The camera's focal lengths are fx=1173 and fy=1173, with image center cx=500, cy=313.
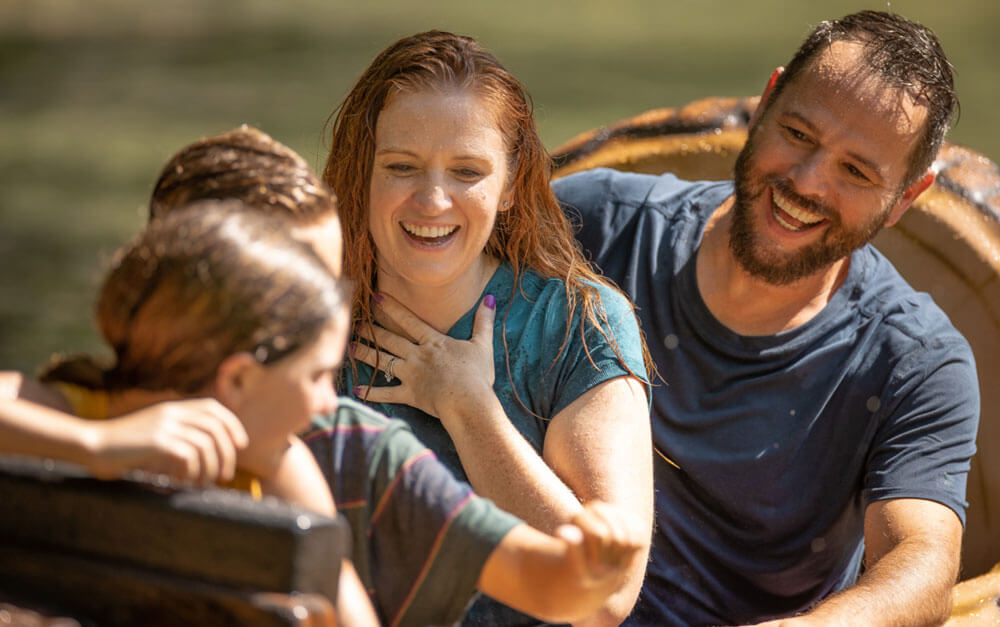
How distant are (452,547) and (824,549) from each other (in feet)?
4.03

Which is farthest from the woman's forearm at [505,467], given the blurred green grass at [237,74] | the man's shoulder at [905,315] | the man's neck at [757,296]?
the blurred green grass at [237,74]

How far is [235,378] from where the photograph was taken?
100 cm

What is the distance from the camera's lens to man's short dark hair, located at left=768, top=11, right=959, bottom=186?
2107 mm

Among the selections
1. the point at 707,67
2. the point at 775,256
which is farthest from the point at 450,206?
the point at 707,67

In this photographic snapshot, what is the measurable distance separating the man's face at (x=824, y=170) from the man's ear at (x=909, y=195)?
0.01 metres

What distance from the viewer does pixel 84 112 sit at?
8.95m

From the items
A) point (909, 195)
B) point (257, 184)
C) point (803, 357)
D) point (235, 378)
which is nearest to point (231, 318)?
point (235, 378)

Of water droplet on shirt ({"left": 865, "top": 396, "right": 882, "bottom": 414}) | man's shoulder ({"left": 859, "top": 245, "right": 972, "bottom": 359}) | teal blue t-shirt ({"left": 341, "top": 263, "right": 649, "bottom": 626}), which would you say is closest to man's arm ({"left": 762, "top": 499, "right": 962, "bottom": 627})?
water droplet on shirt ({"left": 865, "top": 396, "right": 882, "bottom": 414})

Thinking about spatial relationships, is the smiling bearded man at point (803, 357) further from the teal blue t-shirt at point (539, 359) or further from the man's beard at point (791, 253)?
the teal blue t-shirt at point (539, 359)

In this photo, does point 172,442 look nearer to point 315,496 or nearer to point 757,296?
point 315,496

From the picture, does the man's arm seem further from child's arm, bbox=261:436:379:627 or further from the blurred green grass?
the blurred green grass

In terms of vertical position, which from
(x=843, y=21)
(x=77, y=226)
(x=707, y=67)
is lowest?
(x=77, y=226)

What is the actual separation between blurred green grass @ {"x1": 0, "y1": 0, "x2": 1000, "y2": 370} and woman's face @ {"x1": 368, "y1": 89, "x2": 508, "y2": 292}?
12.7ft

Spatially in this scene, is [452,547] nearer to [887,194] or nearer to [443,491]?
[443,491]
